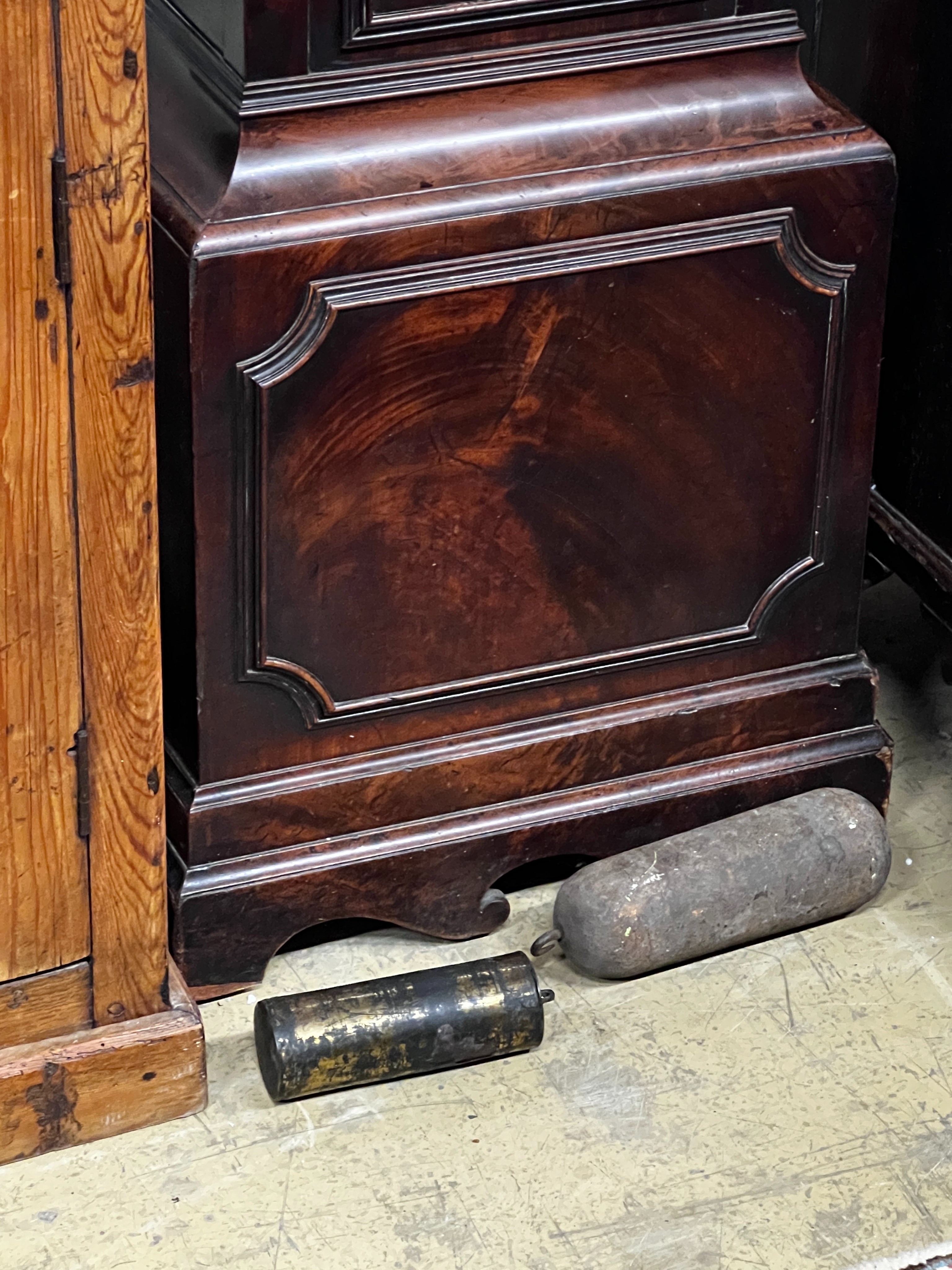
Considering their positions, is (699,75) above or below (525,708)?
above

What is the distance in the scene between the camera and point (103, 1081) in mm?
2359

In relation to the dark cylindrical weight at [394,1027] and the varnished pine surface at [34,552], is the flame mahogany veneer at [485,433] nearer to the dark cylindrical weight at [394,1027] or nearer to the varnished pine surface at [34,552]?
the dark cylindrical weight at [394,1027]

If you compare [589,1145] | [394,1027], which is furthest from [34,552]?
[589,1145]

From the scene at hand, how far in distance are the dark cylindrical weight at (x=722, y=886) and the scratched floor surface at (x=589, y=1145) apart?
6 cm

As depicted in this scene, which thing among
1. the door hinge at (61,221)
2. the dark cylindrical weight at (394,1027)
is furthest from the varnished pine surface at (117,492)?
the dark cylindrical weight at (394,1027)

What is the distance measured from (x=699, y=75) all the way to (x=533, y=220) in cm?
31

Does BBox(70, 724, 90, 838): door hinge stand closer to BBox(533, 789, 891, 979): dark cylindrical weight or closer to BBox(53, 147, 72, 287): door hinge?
BBox(53, 147, 72, 287): door hinge

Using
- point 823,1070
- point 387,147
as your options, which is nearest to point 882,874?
point 823,1070

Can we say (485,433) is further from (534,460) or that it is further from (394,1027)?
(394,1027)

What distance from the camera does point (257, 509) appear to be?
7.78 feet

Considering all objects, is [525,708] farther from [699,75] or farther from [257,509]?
[699,75]

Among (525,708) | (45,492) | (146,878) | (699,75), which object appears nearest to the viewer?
(45,492)

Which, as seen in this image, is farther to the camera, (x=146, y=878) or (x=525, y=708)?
(x=525, y=708)

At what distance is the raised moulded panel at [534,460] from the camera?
2369 millimetres
